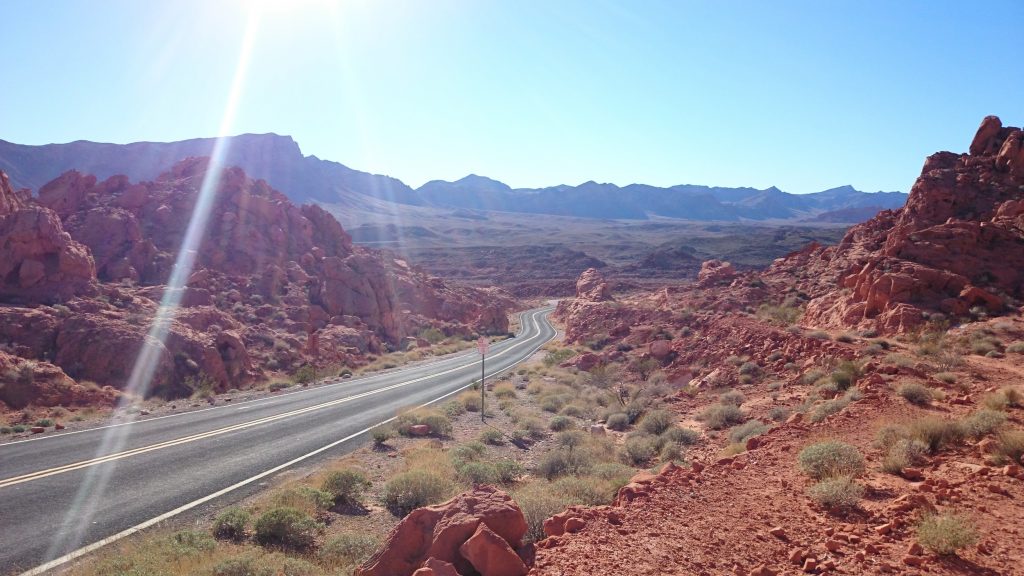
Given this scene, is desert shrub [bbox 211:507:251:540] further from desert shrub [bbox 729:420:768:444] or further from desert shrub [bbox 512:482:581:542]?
desert shrub [bbox 729:420:768:444]

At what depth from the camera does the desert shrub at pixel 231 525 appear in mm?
6832

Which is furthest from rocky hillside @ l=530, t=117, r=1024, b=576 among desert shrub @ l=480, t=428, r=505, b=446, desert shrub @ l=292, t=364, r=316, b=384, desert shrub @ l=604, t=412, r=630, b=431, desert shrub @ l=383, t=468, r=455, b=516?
desert shrub @ l=292, t=364, r=316, b=384

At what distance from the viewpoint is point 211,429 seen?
1352 centimetres

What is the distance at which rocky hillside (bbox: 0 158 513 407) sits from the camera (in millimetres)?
19094

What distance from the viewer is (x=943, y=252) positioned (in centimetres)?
1964

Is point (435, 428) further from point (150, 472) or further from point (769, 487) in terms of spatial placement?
point (769, 487)

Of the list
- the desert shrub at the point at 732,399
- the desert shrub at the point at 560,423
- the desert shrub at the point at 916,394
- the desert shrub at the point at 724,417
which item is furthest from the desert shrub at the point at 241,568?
the desert shrub at the point at 732,399

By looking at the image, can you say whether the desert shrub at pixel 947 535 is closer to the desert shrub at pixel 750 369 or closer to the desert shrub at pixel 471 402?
the desert shrub at pixel 750 369

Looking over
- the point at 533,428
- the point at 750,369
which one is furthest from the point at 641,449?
the point at 750,369

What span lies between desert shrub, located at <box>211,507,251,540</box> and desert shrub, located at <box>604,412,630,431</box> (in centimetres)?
962

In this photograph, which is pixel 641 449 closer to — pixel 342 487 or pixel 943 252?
pixel 342 487

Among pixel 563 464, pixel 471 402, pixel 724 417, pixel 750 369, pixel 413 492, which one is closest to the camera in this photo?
pixel 413 492

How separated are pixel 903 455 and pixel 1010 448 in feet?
3.43

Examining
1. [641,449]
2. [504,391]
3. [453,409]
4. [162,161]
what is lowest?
[504,391]
